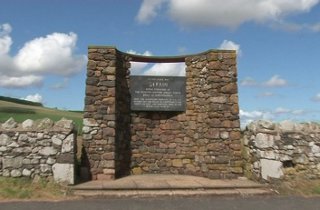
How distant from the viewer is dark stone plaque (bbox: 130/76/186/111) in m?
10.6

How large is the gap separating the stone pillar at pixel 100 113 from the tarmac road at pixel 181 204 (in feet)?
6.30

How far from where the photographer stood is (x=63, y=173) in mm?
8430

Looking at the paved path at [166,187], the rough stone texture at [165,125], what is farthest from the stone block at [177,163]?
the paved path at [166,187]

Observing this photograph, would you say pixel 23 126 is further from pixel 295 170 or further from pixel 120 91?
pixel 295 170

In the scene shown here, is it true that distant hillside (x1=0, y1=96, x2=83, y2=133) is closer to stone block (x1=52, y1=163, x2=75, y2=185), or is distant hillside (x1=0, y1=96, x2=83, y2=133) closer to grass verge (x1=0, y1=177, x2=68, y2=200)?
stone block (x1=52, y1=163, x2=75, y2=185)

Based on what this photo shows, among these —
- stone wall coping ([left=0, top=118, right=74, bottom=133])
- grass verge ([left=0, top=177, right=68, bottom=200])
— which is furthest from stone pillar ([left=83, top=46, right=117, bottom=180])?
grass verge ([left=0, top=177, right=68, bottom=200])

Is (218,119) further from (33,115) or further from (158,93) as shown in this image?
(33,115)

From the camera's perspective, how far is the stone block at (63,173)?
8.40 m

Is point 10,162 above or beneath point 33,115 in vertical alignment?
beneath

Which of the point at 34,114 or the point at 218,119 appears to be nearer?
the point at 218,119

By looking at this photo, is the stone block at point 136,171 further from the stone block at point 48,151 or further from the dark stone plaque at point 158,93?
the stone block at point 48,151

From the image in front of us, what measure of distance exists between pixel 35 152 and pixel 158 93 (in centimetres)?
378

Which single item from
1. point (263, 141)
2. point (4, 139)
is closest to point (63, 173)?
point (4, 139)

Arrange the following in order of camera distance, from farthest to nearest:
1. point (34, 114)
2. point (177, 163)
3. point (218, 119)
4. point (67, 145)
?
point (34, 114)
point (177, 163)
point (218, 119)
point (67, 145)
